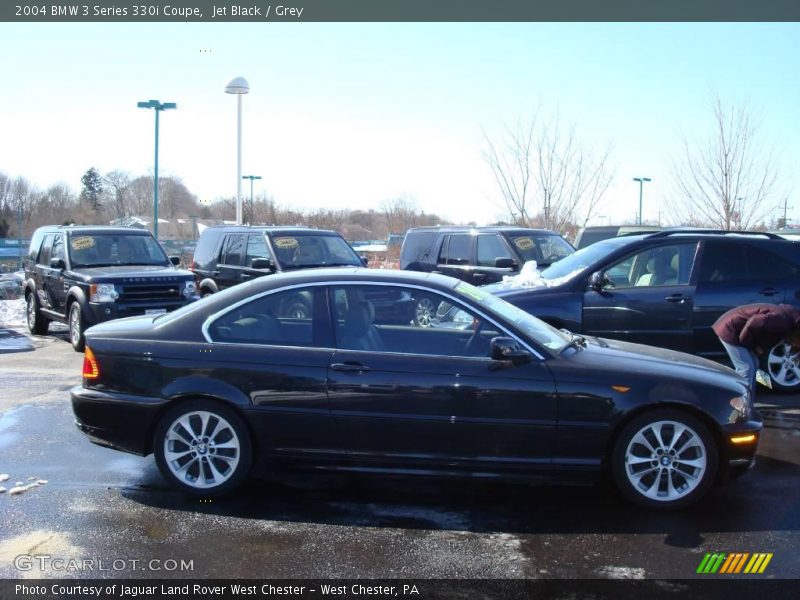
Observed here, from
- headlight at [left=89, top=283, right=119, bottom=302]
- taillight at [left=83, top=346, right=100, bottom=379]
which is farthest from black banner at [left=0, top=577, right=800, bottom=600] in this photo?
headlight at [left=89, top=283, right=119, bottom=302]

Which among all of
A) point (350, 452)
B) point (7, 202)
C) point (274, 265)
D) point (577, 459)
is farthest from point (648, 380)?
point (7, 202)

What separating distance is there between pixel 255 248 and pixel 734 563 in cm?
939

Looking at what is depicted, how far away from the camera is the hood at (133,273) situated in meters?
11.4

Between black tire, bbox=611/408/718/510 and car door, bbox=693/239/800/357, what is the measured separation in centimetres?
350

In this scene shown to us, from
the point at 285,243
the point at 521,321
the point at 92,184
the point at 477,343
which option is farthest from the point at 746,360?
the point at 92,184

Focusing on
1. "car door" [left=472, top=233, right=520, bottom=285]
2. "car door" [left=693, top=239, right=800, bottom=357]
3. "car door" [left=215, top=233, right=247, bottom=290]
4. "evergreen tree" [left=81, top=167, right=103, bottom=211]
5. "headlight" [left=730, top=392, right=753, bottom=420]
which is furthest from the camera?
"evergreen tree" [left=81, top=167, right=103, bottom=211]

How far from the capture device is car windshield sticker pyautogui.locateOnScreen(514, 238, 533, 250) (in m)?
12.1

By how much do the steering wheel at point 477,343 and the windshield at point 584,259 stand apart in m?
3.71

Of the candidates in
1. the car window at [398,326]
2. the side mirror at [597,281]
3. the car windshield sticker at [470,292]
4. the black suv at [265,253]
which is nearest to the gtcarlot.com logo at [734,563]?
the car window at [398,326]

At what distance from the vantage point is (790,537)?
4516 mm

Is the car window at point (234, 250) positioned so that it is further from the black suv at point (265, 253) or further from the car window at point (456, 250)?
the car window at point (456, 250)

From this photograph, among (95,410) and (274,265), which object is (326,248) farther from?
(95,410)

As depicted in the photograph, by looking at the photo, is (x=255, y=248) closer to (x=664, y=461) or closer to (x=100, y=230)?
(x=100, y=230)

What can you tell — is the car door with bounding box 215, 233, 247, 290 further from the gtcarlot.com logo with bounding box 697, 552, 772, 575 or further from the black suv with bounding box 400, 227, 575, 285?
the gtcarlot.com logo with bounding box 697, 552, 772, 575
